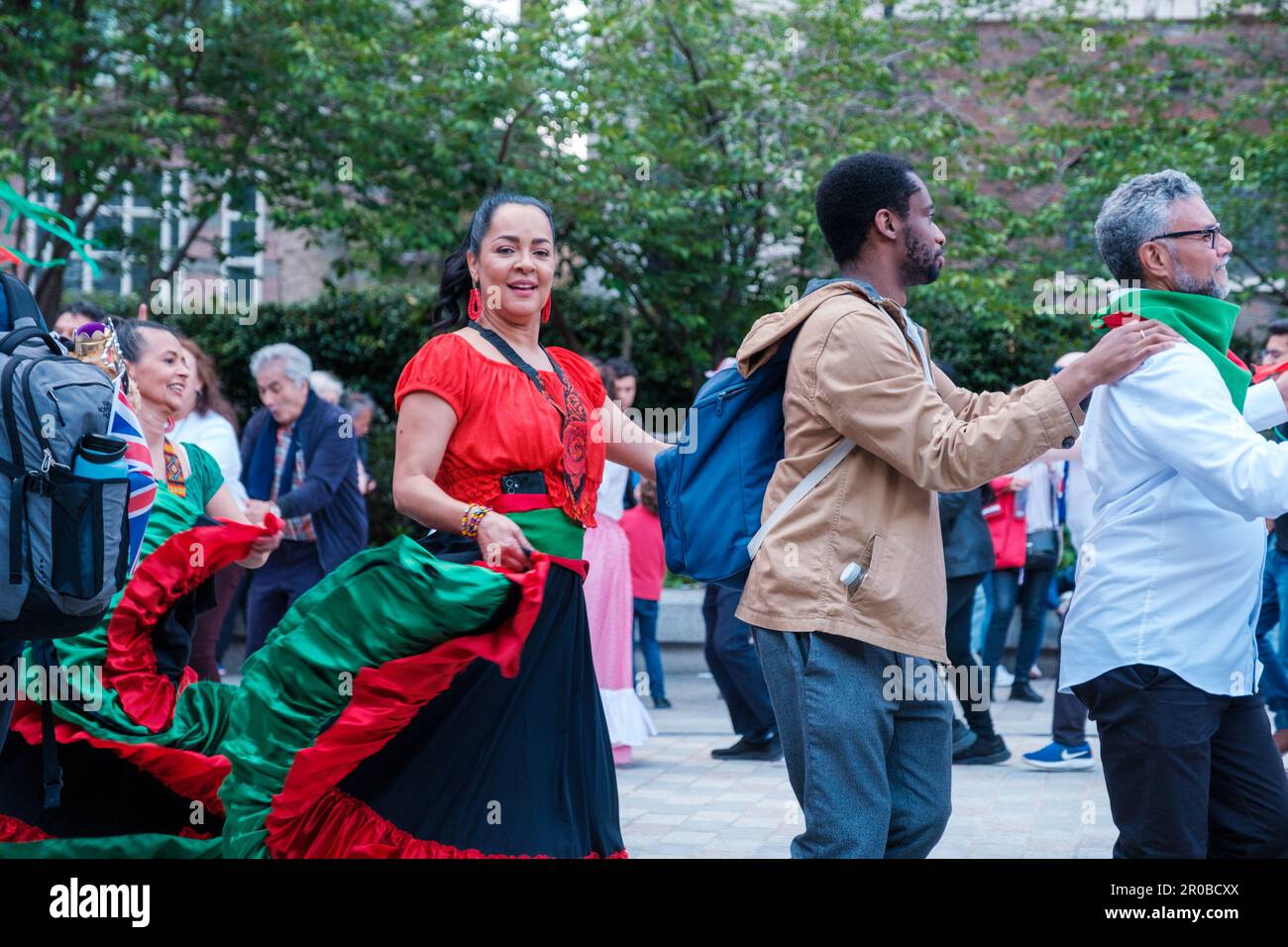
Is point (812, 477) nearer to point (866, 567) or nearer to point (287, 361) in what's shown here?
point (866, 567)

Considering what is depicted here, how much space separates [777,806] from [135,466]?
367 cm

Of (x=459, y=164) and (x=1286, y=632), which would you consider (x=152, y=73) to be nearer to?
(x=459, y=164)

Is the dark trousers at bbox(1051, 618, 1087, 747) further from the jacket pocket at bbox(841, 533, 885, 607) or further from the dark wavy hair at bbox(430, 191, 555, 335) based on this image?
the jacket pocket at bbox(841, 533, 885, 607)

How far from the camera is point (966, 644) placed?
7102mm

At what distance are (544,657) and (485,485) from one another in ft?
1.57

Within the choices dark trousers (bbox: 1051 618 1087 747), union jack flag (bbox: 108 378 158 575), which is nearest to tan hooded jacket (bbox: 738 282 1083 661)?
union jack flag (bbox: 108 378 158 575)

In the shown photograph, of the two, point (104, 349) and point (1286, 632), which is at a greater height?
point (104, 349)

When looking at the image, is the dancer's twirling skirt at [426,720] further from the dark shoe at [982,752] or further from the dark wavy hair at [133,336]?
the dark shoe at [982,752]

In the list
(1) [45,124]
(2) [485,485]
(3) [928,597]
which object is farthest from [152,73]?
(3) [928,597]

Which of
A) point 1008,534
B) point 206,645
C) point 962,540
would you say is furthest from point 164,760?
point 1008,534

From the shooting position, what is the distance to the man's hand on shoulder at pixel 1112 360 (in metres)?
2.96

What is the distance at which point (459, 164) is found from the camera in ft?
38.1

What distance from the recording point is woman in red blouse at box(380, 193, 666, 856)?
12.6 ft

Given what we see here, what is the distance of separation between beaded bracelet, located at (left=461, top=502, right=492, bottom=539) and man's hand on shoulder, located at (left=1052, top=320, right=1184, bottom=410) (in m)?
1.44
